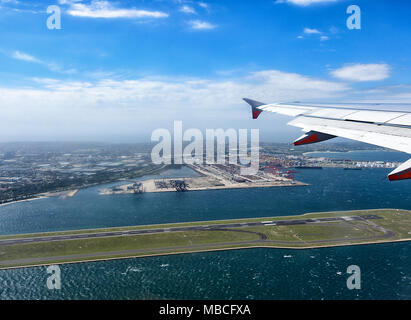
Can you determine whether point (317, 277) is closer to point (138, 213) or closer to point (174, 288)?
point (174, 288)

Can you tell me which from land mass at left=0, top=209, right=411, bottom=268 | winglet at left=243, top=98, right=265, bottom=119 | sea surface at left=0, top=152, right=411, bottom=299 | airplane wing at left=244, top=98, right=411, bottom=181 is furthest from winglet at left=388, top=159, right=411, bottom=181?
land mass at left=0, top=209, right=411, bottom=268

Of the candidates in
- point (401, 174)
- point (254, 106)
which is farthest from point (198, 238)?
point (401, 174)

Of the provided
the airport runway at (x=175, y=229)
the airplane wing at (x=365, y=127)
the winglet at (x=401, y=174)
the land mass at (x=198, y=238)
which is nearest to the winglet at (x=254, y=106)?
the airplane wing at (x=365, y=127)

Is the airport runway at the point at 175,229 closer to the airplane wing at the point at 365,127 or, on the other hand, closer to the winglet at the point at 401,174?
the airplane wing at the point at 365,127
